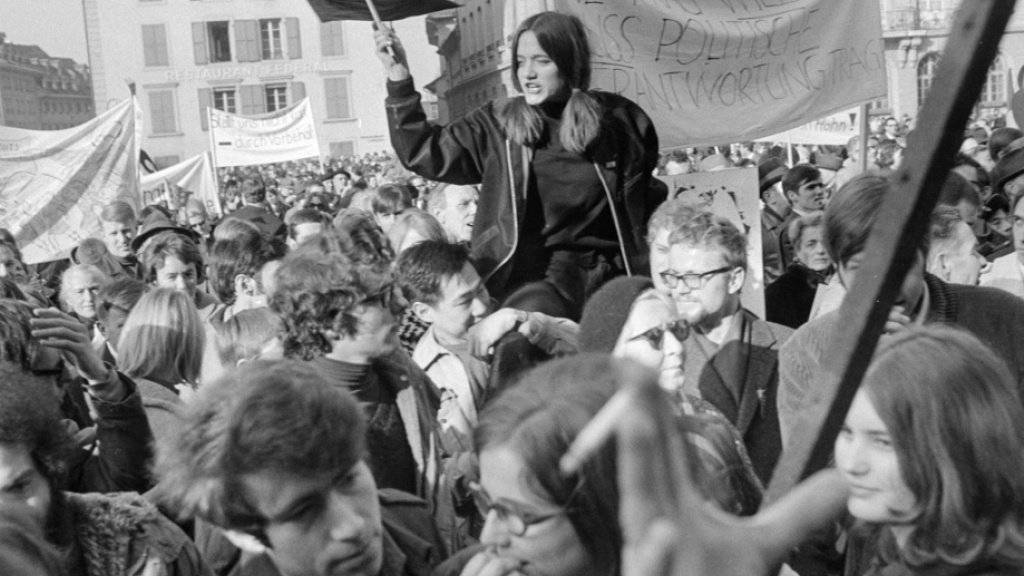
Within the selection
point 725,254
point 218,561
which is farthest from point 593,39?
point 218,561

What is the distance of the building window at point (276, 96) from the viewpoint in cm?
7793

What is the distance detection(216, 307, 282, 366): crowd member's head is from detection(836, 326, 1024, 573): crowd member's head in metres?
2.14

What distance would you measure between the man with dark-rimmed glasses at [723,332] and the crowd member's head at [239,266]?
2.24 metres

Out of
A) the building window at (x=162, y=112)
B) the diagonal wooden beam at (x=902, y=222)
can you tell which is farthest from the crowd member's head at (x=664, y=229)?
the building window at (x=162, y=112)

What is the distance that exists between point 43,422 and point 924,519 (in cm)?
149

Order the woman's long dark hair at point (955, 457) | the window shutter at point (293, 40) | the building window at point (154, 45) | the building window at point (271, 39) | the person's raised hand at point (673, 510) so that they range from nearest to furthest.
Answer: the person's raised hand at point (673, 510) < the woman's long dark hair at point (955, 457) < the building window at point (154, 45) < the window shutter at point (293, 40) < the building window at point (271, 39)

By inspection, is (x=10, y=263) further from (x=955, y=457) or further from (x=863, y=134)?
(x=955, y=457)

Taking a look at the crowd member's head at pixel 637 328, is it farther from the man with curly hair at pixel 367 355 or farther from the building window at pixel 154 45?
the building window at pixel 154 45

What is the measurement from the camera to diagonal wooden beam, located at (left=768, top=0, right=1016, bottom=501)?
35.1 inches

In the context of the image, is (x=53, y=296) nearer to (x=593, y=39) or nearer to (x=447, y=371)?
(x=593, y=39)

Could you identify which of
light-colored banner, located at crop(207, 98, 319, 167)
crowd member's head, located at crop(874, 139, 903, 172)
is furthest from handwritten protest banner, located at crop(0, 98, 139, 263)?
light-colored banner, located at crop(207, 98, 319, 167)

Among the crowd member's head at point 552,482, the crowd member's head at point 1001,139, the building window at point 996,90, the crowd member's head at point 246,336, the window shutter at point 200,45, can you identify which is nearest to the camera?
the crowd member's head at point 552,482

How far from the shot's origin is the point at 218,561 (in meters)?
2.50

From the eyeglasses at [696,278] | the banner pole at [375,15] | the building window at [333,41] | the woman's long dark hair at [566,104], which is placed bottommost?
the eyeglasses at [696,278]
